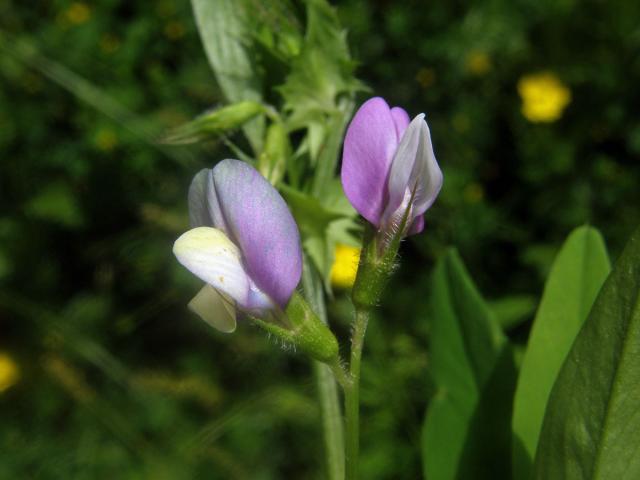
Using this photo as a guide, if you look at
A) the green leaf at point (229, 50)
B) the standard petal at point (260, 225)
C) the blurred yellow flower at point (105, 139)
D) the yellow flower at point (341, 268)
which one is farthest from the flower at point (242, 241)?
the blurred yellow flower at point (105, 139)

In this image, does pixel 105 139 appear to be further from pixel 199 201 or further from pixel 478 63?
pixel 199 201

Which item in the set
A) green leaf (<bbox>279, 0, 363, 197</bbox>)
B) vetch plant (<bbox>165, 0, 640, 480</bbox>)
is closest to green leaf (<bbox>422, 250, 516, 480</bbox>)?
vetch plant (<bbox>165, 0, 640, 480</bbox>)

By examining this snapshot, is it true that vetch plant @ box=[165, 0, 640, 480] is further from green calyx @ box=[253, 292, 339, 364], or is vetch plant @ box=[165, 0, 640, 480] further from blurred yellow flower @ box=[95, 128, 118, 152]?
blurred yellow flower @ box=[95, 128, 118, 152]

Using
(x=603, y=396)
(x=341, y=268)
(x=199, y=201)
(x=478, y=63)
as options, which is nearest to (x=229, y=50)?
(x=199, y=201)

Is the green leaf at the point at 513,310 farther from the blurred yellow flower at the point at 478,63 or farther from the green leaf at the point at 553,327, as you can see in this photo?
the green leaf at the point at 553,327

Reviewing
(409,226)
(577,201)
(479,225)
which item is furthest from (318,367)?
(577,201)
